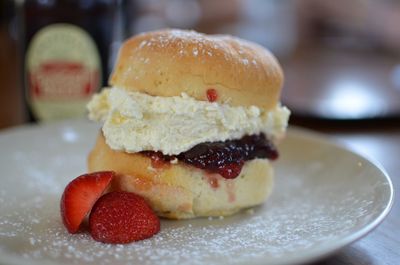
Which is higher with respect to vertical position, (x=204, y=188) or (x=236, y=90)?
(x=236, y=90)

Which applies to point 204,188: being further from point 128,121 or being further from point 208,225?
point 128,121

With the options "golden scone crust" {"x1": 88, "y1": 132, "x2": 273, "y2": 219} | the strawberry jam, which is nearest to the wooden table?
"golden scone crust" {"x1": 88, "y1": 132, "x2": 273, "y2": 219}

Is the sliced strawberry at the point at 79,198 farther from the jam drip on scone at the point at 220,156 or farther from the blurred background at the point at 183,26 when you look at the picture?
the blurred background at the point at 183,26

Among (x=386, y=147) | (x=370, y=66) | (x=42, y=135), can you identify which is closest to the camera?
(x=42, y=135)

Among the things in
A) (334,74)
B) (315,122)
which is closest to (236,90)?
(315,122)

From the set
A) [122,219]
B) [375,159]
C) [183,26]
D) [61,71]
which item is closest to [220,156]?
[122,219]

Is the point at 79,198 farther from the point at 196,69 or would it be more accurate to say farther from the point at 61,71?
the point at 61,71
